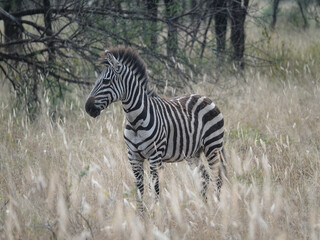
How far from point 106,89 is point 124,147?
6.38 ft

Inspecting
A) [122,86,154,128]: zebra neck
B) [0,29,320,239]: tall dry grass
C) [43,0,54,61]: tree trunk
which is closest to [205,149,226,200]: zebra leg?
[0,29,320,239]: tall dry grass

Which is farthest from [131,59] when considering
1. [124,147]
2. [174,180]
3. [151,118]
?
[124,147]

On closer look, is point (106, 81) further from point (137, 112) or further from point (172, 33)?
point (172, 33)

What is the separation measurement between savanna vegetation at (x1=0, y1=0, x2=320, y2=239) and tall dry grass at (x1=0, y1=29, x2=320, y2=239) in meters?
0.02

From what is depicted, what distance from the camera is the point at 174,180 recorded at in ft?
11.6

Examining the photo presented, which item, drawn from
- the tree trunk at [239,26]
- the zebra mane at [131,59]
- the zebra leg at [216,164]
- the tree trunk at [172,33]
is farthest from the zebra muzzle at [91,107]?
the tree trunk at [239,26]

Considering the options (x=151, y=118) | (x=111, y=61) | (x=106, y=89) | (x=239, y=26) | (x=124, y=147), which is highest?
(x=239, y=26)

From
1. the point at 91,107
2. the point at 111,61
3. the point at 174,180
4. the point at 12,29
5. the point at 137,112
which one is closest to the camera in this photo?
the point at 174,180

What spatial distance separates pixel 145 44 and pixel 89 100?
3956 millimetres

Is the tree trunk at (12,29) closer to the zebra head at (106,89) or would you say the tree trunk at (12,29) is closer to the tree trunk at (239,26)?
the tree trunk at (239,26)

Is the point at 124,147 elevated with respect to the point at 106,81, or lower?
lower

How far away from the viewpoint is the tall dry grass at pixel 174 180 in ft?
10.7

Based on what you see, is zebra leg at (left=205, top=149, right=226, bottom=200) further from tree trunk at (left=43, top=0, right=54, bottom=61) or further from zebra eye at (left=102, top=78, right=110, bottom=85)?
tree trunk at (left=43, top=0, right=54, bottom=61)

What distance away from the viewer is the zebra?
13.6ft
